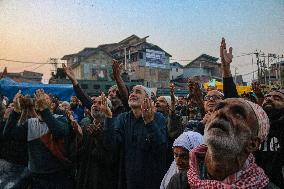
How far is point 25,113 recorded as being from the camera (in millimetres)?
4965

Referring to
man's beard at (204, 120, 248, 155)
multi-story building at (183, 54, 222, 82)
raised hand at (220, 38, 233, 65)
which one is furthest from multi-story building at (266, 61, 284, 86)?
man's beard at (204, 120, 248, 155)

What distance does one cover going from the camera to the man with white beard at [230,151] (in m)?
1.97

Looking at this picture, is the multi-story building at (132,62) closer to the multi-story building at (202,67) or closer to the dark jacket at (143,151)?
the multi-story building at (202,67)

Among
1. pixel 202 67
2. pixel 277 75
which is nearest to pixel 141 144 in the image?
pixel 277 75

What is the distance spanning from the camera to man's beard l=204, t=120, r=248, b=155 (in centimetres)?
200

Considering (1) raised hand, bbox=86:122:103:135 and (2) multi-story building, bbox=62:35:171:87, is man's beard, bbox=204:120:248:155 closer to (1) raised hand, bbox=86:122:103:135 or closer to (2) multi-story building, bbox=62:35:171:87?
(1) raised hand, bbox=86:122:103:135

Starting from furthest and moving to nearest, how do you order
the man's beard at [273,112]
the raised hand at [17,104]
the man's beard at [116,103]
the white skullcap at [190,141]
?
the man's beard at [116,103]
the raised hand at [17,104]
the man's beard at [273,112]
the white skullcap at [190,141]

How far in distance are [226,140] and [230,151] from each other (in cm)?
7

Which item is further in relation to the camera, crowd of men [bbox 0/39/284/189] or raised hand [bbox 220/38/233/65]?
raised hand [bbox 220/38/233/65]

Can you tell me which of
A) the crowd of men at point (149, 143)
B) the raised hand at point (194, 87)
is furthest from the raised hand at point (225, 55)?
the raised hand at point (194, 87)

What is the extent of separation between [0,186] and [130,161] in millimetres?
2035

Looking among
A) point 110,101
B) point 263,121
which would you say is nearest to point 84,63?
point 110,101

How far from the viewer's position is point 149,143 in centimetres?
396

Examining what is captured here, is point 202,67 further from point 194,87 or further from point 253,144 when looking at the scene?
point 253,144
